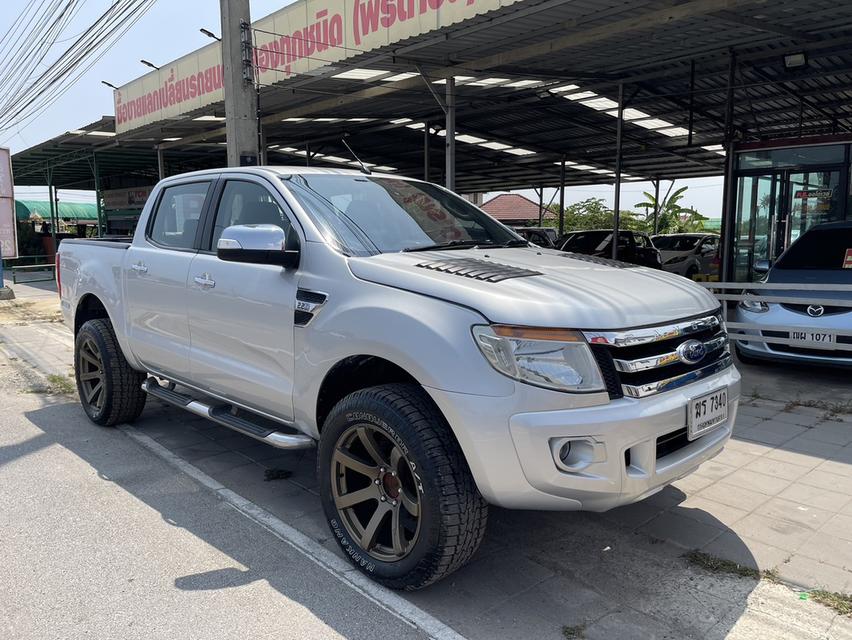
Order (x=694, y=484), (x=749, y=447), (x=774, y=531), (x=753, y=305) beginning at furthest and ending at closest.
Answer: (x=753, y=305) < (x=749, y=447) < (x=694, y=484) < (x=774, y=531)

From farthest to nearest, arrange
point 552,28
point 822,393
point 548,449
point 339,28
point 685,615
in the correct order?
point 339,28 < point 552,28 < point 822,393 < point 685,615 < point 548,449

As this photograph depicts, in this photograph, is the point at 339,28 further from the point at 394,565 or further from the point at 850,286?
the point at 394,565

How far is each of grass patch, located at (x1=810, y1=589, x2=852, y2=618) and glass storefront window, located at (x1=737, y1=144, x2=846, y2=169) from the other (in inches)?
373

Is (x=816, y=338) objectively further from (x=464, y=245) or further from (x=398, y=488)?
(x=398, y=488)

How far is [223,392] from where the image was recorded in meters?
4.04

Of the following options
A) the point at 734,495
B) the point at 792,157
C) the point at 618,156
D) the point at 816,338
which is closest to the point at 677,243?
the point at 618,156

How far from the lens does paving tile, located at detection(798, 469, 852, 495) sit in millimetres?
4141

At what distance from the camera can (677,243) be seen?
20.0 m

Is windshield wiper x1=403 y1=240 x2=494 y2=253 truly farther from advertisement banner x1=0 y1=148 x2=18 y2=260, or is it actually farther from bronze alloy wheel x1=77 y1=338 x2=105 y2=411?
advertisement banner x1=0 y1=148 x2=18 y2=260

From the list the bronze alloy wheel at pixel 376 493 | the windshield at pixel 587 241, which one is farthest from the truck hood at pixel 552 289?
the windshield at pixel 587 241

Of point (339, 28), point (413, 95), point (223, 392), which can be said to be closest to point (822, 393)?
point (223, 392)

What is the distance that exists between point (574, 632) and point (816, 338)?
5.09m

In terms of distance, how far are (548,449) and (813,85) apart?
45.0 feet

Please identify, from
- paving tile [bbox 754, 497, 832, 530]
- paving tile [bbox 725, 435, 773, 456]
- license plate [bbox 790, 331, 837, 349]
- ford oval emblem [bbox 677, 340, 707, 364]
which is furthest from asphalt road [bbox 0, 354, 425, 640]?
license plate [bbox 790, 331, 837, 349]
